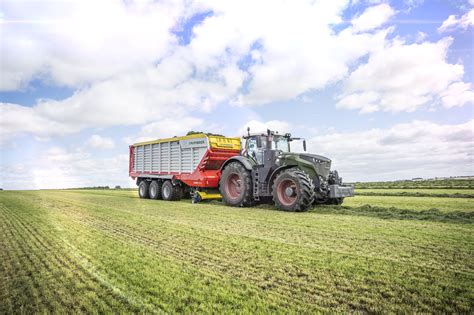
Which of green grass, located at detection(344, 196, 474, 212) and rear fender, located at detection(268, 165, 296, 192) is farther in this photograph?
rear fender, located at detection(268, 165, 296, 192)

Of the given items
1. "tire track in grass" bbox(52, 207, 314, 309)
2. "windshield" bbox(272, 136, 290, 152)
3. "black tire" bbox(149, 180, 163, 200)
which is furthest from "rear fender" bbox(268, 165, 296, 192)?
"black tire" bbox(149, 180, 163, 200)

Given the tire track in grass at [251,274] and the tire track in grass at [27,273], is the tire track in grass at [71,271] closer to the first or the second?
the tire track in grass at [27,273]

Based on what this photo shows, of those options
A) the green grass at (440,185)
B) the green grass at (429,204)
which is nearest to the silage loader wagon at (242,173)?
the green grass at (429,204)

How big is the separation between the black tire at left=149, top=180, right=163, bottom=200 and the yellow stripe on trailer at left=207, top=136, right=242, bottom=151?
4734mm

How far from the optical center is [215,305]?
3.01 metres

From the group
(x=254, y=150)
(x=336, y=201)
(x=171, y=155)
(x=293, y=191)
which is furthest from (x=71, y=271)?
(x=171, y=155)

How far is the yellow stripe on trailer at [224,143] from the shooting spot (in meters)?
14.4

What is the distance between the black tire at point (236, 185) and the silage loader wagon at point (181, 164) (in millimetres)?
1349

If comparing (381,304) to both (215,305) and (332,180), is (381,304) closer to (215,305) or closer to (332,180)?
(215,305)

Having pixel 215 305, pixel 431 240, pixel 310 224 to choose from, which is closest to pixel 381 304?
pixel 215 305

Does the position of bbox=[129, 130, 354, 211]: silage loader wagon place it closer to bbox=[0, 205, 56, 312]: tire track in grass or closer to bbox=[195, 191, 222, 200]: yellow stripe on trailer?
bbox=[195, 191, 222, 200]: yellow stripe on trailer

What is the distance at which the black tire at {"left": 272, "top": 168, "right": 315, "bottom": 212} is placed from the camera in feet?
33.0

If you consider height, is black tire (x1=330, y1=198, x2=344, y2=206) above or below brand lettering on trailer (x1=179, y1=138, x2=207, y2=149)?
below

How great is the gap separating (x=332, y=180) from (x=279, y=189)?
77.1 inches
